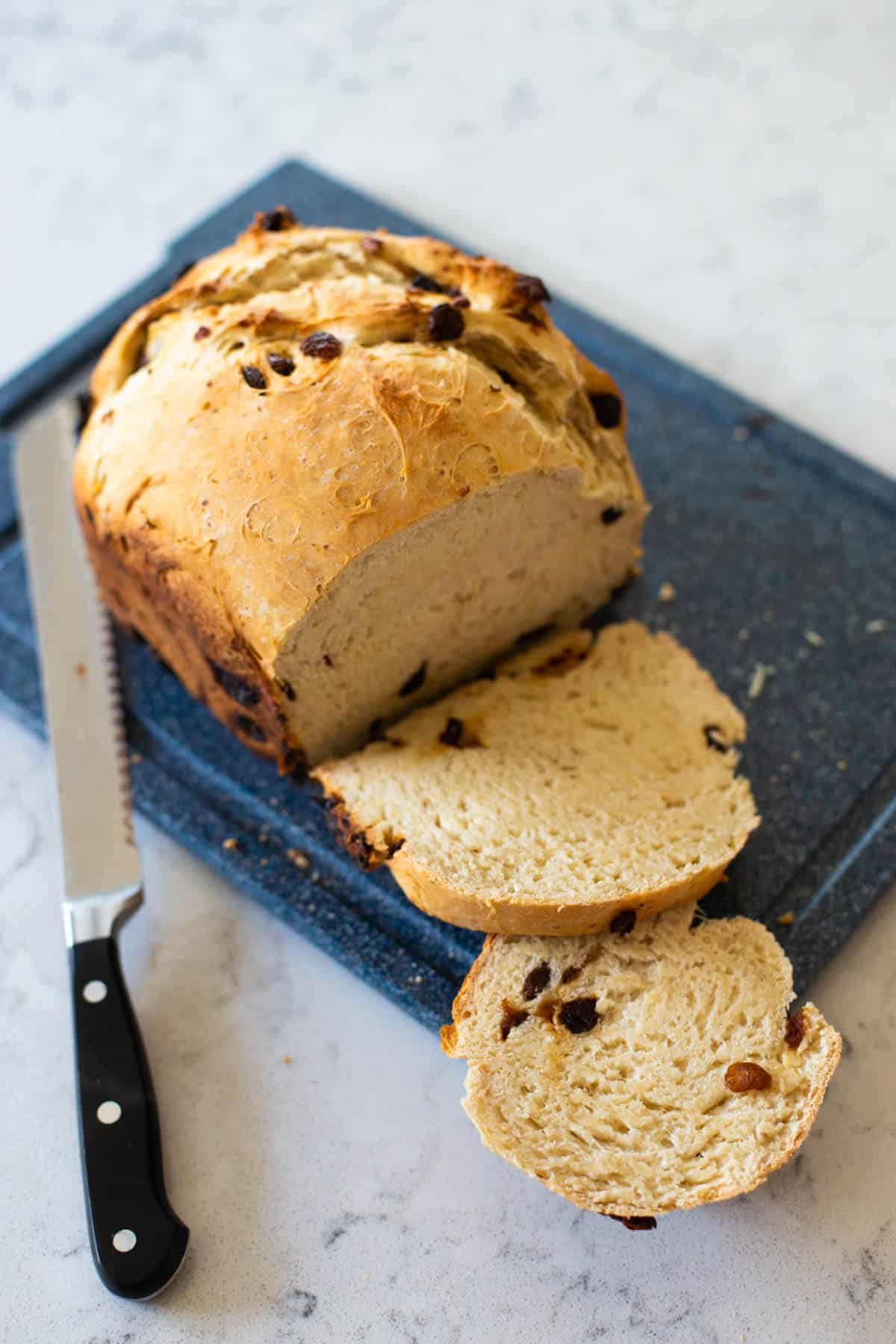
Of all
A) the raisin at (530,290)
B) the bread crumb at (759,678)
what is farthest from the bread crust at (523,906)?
the raisin at (530,290)

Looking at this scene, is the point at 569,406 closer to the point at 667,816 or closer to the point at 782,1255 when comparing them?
the point at 667,816

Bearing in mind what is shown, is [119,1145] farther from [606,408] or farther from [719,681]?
[606,408]

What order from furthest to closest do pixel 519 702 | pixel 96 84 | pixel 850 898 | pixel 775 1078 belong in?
pixel 96 84
pixel 519 702
pixel 850 898
pixel 775 1078

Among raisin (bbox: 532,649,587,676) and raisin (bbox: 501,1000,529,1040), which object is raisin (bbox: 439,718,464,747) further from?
raisin (bbox: 501,1000,529,1040)

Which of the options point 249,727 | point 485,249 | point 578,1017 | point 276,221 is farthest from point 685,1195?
point 485,249

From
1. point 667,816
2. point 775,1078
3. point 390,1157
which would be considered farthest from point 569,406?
point 390,1157

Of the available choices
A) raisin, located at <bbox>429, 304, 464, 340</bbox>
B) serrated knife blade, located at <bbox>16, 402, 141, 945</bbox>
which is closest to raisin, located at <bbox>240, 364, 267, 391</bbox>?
raisin, located at <bbox>429, 304, 464, 340</bbox>
